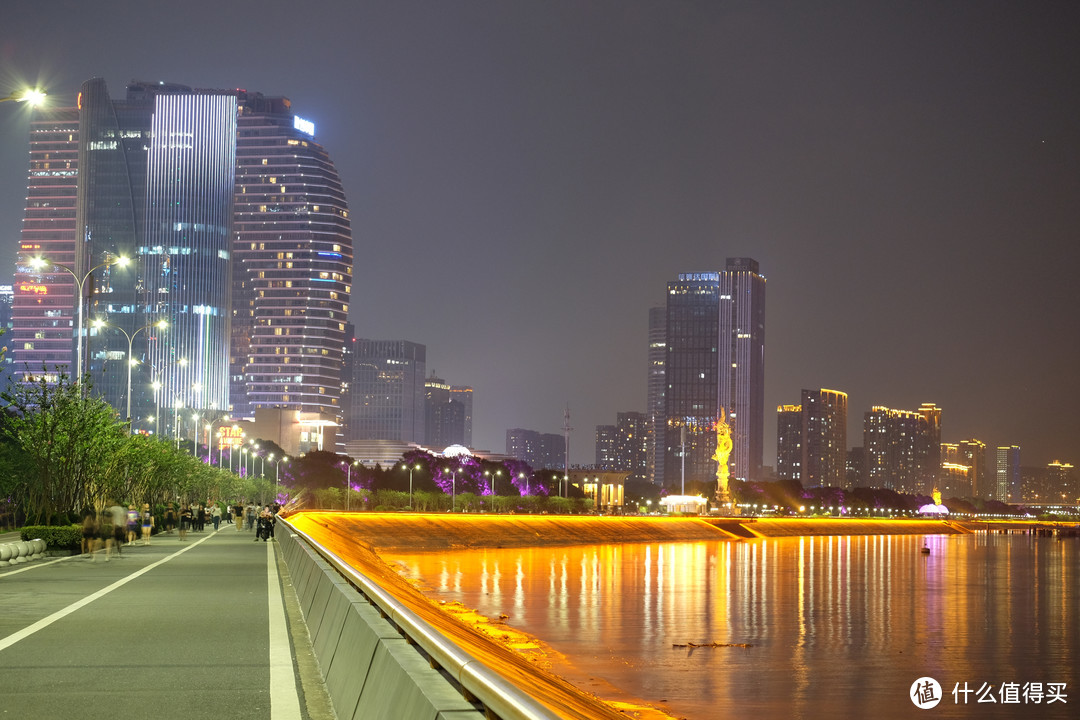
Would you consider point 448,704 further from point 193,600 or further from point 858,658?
point 858,658

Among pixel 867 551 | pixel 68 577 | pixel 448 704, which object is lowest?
pixel 867 551

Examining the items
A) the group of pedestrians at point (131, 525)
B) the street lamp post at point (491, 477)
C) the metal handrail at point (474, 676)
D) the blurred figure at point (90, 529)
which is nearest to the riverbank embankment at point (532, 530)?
the group of pedestrians at point (131, 525)

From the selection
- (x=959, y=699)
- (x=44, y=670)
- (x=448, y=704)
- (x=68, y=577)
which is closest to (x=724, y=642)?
(x=959, y=699)

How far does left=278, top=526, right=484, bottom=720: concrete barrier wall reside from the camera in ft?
23.8

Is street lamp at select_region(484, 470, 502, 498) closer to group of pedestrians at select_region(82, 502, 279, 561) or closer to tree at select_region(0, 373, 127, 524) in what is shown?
group of pedestrians at select_region(82, 502, 279, 561)

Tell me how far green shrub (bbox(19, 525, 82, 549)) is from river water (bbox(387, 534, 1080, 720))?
14790 mm

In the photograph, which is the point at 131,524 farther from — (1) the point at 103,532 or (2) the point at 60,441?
(1) the point at 103,532

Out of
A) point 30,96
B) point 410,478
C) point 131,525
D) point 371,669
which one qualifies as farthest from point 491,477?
point 371,669

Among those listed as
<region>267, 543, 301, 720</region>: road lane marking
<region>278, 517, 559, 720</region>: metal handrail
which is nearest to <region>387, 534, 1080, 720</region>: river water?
<region>267, 543, 301, 720</region>: road lane marking

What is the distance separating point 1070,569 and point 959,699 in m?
76.7

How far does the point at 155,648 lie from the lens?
49.3 ft

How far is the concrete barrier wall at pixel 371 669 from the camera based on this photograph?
725 centimetres

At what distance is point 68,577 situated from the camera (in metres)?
27.9

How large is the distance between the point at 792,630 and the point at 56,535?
25.5m
